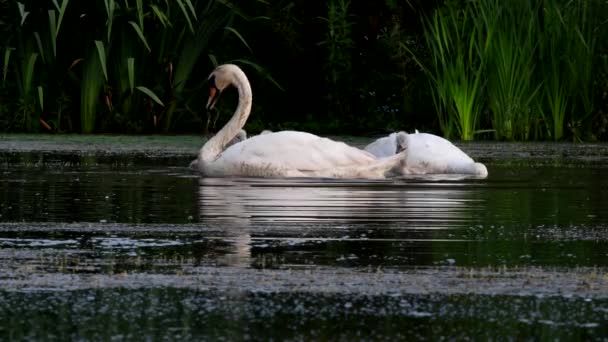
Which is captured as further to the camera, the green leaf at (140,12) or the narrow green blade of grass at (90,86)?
the narrow green blade of grass at (90,86)

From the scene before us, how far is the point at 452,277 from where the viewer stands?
632 cm

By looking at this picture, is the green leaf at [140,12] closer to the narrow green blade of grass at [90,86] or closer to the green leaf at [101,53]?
the green leaf at [101,53]

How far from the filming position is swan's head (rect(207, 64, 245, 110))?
14.6 meters

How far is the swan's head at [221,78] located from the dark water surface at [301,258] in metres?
2.56

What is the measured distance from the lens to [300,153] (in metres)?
12.3

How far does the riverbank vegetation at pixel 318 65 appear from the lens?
17.5m

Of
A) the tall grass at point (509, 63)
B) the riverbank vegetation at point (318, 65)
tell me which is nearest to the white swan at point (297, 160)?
the riverbank vegetation at point (318, 65)

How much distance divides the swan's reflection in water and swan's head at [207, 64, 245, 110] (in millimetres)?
2323

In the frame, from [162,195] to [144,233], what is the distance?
2582 mm

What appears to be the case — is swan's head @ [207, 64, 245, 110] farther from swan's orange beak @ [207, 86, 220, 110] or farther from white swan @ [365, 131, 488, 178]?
white swan @ [365, 131, 488, 178]

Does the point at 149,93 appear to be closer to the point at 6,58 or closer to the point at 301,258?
the point at 6,58

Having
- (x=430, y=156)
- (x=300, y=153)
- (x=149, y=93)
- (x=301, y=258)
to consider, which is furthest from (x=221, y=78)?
(x=301, y=258)

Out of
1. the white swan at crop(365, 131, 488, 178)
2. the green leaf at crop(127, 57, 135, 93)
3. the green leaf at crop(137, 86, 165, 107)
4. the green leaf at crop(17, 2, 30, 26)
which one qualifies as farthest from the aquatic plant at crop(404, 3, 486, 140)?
the green leaf at crop(17, 2, 30, 26)

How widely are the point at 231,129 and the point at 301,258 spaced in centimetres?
735
